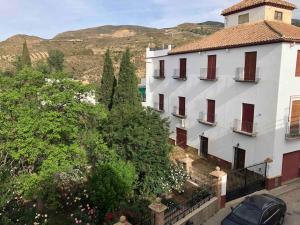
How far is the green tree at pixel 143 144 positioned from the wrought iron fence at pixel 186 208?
275 cm

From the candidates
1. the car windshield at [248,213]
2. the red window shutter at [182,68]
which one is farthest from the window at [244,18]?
the car windshield at [248,213]

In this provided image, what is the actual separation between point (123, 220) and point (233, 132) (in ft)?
40.1

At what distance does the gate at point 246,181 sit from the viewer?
16.5m

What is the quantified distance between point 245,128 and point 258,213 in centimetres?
809

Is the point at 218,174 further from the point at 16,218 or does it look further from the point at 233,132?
the point at 16,218

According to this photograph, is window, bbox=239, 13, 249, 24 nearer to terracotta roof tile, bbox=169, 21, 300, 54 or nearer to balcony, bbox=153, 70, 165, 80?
terracotta roof tile, bbox=169, 21, 300, 54

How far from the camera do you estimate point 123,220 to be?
416 inches

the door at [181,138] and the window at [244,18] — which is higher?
the window at [244,18]

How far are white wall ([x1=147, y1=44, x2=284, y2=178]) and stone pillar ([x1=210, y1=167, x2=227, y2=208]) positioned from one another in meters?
4.51

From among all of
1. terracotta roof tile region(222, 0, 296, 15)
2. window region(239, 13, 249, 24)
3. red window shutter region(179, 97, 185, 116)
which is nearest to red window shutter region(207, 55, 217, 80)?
red window shutter region(179, 97, 185, 116)

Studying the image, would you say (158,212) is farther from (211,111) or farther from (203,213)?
(211,111)

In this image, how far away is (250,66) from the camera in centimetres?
1897

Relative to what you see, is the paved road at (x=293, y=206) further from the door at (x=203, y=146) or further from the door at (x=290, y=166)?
the door at (x=203, y=146)

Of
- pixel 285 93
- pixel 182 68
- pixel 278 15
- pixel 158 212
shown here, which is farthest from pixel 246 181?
pixel 278 15
